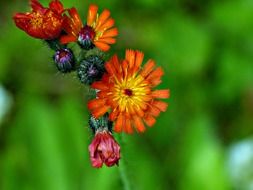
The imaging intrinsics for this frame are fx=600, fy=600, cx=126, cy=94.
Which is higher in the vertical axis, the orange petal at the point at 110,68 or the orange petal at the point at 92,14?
the orange petal at the point at 92,14

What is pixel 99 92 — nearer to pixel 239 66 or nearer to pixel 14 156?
pixel 14 156

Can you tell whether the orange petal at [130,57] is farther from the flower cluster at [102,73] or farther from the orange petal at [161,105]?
the orange petal at [161,105]

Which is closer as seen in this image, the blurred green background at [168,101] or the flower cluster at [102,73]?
the flower cluster at [102,73]

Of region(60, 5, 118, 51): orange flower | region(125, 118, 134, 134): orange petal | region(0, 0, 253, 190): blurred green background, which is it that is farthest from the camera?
region(0, 0, 253, 190): blurred green background

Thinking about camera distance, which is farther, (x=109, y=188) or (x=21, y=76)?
(x=21, y=76)

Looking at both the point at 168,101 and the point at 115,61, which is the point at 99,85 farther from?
the point at 168,101

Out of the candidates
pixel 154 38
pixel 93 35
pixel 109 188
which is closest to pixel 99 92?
pixel 93 35

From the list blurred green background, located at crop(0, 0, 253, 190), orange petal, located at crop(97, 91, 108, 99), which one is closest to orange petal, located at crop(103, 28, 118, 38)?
orange petal, located at crop(97, 91, 108, 99)

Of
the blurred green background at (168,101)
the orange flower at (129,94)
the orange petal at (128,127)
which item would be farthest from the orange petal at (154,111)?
the blurred green background at (168,101)

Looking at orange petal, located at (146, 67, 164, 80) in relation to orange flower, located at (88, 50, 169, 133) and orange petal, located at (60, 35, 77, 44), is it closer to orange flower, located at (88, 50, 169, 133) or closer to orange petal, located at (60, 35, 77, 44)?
orange flower, located at (88, 50, 169, 133)
